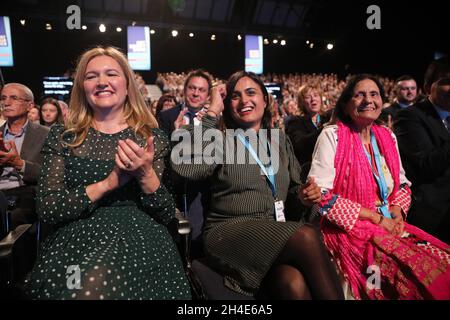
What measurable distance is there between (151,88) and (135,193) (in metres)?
10.6

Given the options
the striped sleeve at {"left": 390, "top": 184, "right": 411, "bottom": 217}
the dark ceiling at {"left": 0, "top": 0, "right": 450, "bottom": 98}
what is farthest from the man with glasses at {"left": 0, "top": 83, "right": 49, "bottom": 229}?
the dark ceiling at {"left": 0, "top": 0, "right": 450, "bottom": 98}

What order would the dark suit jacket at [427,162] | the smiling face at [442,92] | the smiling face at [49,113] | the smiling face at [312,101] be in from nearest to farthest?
1. the dark suit jacket at [427,162]
2. the smiling face at [442,92]
3. the smiling face at [312,101]
4. the smiling face at [49,113]

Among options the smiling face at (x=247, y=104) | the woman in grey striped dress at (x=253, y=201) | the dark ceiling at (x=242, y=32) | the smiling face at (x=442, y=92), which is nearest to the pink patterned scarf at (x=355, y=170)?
the woman in grey striped dress at (x=253, y=201)

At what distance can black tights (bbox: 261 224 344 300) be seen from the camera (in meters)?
1.39

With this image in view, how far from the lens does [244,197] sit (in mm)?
1786

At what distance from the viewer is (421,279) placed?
1.44 meters

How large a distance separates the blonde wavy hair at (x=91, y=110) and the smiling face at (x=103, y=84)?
0.14 ft

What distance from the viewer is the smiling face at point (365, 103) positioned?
80.1 inches

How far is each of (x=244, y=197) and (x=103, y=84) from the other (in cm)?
91

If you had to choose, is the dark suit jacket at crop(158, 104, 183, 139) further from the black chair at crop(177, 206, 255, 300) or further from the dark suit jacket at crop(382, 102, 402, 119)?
the dark suit jacket at crop(382, 102, 402, 119)

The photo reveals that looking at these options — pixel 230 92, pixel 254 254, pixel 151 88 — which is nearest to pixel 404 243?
pixel 254 254

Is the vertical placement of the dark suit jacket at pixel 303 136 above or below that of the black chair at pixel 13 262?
above

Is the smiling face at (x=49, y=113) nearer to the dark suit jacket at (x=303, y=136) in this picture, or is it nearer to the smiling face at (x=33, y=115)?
the smiling face at (x=33, y=115)

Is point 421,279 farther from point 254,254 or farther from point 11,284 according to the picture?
point 11,284
